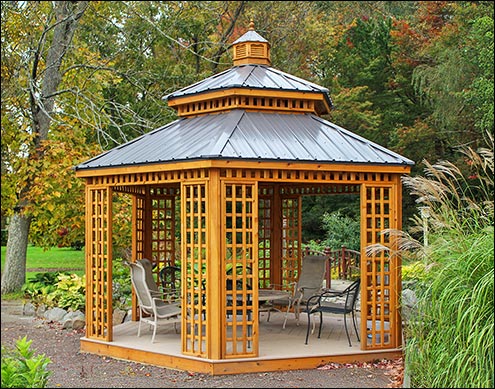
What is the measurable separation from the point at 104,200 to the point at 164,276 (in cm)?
204

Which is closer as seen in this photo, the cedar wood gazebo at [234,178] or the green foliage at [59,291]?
the cedar wood gazebo at [234,178]

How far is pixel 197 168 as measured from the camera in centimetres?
689

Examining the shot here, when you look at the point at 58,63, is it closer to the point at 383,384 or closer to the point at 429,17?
the point at 383,384

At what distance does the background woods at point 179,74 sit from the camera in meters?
12.8

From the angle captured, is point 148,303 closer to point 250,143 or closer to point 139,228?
point 139,228

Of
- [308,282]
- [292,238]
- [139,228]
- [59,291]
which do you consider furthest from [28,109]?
[308,282]

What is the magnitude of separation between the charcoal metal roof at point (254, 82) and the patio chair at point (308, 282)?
90.5 inches

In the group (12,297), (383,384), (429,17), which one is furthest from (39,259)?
(383,384)

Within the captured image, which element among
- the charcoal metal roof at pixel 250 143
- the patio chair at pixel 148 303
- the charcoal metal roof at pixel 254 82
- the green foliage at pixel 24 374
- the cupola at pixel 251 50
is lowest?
the green foliage at pixel 24 374

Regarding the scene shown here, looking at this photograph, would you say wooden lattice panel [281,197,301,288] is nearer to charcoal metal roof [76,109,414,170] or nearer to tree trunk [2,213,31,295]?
charcoal metal roof [76,109,414,170]

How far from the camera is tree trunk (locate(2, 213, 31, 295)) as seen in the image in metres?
13.4

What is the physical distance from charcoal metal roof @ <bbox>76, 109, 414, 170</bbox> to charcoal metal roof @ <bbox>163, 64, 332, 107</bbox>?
13.6 inches

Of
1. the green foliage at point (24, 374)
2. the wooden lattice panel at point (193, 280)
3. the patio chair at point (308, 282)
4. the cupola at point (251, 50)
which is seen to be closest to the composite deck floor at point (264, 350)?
the wooden lattice panel at point (193, 280)

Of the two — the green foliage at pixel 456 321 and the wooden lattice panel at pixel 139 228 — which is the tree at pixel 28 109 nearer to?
the wooden lattice panel at pixel 139 228
